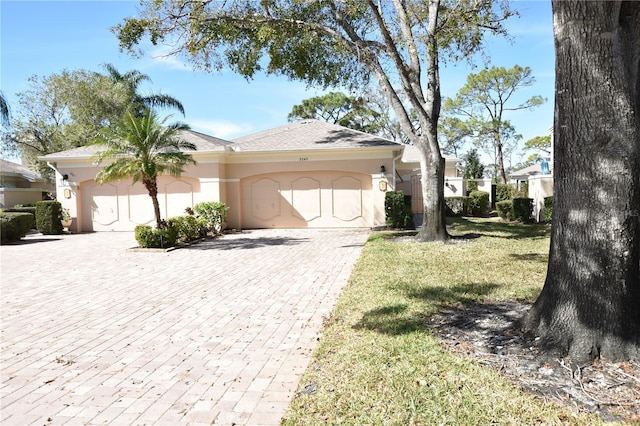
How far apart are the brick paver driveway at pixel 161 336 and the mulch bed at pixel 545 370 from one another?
5.81 feet

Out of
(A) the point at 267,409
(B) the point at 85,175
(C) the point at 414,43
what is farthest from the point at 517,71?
(A) the point at 267,409

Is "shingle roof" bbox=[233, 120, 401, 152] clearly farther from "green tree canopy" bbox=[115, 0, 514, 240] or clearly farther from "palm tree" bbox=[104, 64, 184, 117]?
"palm tree" bbox=[104, 64, 184, 117]

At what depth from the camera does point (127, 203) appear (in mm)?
19781

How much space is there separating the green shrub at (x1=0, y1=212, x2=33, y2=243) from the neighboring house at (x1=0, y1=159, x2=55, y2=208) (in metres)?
7.90

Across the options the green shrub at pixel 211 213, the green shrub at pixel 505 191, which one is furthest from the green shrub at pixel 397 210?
the green shrub at pixel 505 191

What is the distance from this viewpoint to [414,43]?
12961 millimetres

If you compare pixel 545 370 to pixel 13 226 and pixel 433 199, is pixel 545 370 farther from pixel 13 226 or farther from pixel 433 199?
pixel 13 226

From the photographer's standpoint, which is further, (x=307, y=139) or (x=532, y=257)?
(x=307, y=139)

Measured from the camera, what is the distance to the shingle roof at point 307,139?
1816 centimetres

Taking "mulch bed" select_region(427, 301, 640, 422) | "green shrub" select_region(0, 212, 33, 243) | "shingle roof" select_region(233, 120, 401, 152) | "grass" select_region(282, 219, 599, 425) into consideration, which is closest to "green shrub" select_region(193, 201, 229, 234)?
"shingle roof" select_region(233, 120, 401, 152)

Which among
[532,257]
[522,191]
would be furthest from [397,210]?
[522,191]

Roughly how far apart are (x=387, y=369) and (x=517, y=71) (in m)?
42.3

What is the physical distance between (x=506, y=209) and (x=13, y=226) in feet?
68.4

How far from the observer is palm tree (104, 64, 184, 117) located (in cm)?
2845
